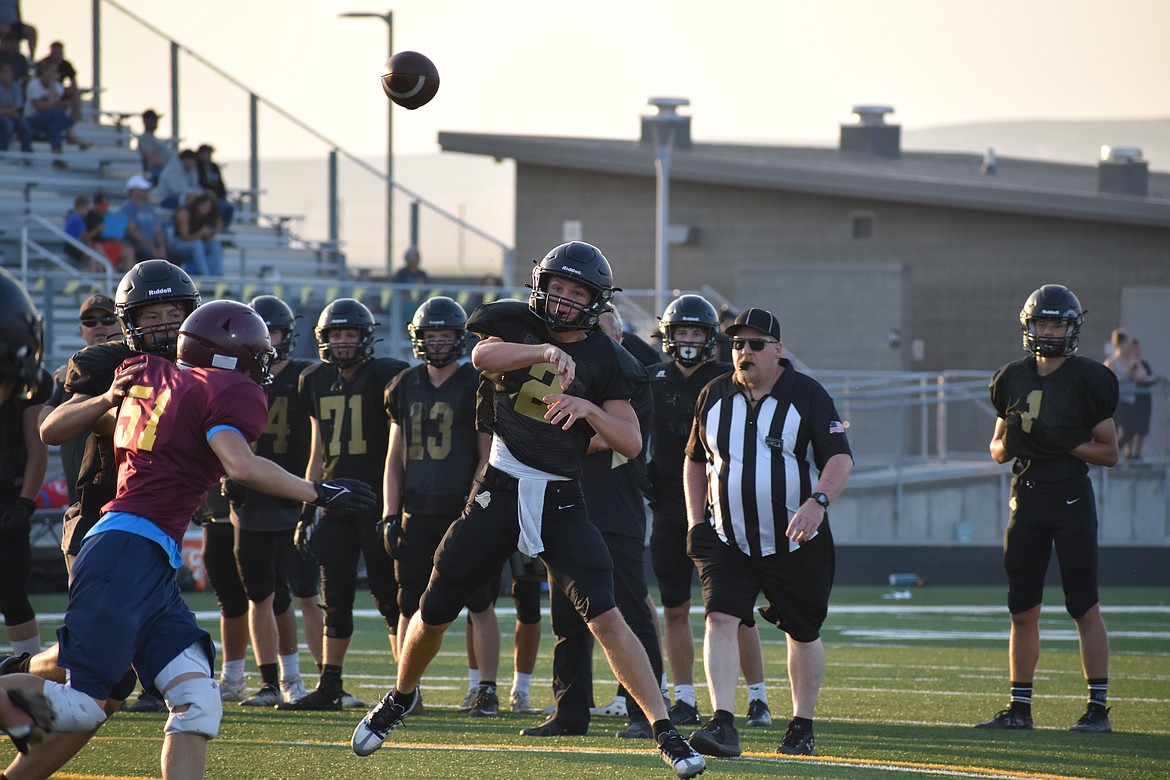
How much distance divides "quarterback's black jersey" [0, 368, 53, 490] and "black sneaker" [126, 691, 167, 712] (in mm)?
1203

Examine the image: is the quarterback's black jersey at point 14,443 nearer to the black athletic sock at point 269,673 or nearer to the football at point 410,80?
the black athletic sock at point 269,673

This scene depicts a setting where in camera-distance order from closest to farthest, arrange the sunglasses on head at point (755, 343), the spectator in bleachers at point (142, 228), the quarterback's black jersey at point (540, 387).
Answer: the quarterback's black jersey at point (540, 387) → the sunglasses on head at point (755, 343) → the spectator in bleachers at point (142, 228)

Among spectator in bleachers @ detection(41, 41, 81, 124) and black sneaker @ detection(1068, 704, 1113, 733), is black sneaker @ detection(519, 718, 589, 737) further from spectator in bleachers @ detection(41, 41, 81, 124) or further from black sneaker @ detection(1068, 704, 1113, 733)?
spectator in bleachers @ detection(41, 41, 81, 124)

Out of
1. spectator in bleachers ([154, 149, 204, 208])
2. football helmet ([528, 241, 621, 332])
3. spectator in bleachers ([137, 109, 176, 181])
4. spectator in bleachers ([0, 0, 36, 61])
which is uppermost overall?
spectator in bleachers ([0, 0, 36, 61])

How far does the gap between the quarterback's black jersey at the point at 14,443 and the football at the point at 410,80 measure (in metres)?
2.34

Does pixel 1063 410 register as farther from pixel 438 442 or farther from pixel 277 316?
pixel 277 316

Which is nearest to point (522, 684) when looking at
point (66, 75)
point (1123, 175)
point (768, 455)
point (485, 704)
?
point (485, 704)

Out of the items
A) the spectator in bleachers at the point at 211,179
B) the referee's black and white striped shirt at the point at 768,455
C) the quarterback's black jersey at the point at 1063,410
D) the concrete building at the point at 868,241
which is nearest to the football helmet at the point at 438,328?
the referee's black and white striped shirt at the point at 768,455

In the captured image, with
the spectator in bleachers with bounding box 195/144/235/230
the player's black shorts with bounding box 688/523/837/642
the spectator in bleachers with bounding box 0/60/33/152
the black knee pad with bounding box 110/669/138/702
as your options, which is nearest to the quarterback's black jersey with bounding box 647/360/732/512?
the player's black shorts with bounding box 688/523/837/642

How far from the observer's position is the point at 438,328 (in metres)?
7.69

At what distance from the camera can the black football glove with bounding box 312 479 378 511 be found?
4.87 m

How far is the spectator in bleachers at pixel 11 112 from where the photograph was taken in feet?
60.7

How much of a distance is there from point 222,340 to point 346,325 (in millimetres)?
3018

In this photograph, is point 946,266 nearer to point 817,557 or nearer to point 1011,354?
point 1011,354
